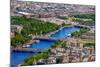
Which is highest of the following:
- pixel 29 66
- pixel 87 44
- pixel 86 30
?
pixel 86 30

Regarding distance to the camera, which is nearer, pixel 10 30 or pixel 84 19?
pixel 10 30

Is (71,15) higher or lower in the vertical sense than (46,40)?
higher

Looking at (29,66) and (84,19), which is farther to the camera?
(84,19)

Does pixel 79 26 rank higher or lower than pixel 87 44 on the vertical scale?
higher

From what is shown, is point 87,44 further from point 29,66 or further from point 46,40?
point 29,66
